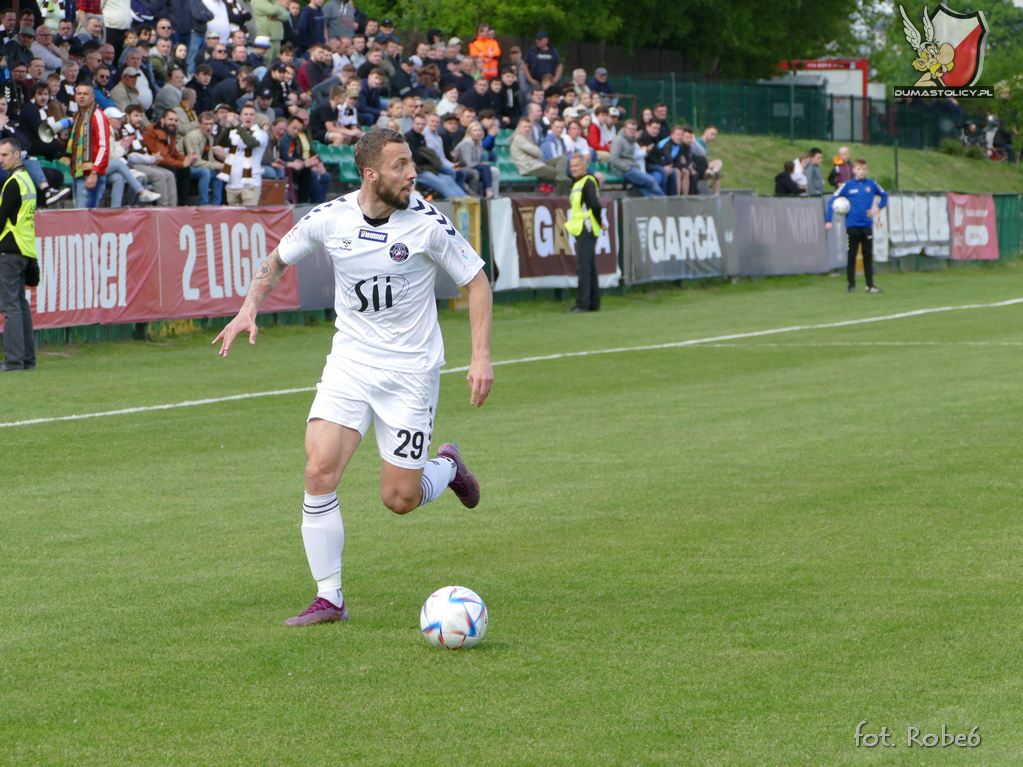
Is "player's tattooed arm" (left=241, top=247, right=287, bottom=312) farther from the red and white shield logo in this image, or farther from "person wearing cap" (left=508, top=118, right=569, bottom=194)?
the red and white shield logo

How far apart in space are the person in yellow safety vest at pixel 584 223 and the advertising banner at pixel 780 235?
698 cm

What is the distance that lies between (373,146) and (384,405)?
1.15 meters

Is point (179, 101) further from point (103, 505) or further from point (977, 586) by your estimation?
point (977, 586)

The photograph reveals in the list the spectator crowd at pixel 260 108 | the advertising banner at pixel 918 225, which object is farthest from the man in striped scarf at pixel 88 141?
the advertising banner at pixel 918 225

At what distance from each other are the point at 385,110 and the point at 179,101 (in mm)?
5539

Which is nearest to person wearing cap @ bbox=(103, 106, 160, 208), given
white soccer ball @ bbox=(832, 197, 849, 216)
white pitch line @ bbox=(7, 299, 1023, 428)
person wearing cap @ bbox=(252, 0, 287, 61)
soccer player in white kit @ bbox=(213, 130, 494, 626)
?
white pitch line @ bbox=(7, 299, 1023, 428)

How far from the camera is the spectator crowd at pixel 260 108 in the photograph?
1922 cm

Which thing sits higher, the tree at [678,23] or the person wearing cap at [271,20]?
the tree at [678,23]

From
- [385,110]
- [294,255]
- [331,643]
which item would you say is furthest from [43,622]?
[385,110]

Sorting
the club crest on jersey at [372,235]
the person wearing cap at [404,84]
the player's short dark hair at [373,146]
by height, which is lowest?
the club crest on jersey at [372,235]

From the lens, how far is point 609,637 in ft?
18.9

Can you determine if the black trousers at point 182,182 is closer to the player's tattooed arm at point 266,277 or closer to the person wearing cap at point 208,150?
the person wearing cap at point 208,150

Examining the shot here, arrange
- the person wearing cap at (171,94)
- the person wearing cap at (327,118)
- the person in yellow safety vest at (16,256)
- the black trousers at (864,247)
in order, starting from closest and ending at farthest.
A: 1. the person in yellow safety vest at (16,256)
2. the person wearing cap at (171,94)
3. the person wearing cap at (327,118)
4. the black trousers at (864,247)

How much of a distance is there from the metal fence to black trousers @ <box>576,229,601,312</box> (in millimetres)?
23267
